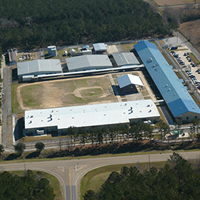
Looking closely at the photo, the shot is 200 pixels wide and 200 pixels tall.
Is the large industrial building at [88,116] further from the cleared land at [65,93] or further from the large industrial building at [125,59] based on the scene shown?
the large industrial building at [125,59]

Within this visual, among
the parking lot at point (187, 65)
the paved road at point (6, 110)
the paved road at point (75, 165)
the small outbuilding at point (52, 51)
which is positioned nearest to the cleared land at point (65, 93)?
the paved road at point (6, 110)

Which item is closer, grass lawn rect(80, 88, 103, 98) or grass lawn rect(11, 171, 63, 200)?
grass lawn rect(11, 171, 63, 200)

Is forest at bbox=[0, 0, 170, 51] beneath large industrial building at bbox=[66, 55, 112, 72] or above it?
above

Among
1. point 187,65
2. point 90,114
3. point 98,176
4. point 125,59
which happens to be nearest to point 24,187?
point 98,176

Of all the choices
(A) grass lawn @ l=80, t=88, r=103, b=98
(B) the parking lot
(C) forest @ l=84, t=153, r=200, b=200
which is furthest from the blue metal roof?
(C) forest @ l=84, t=153, r=200, b=200

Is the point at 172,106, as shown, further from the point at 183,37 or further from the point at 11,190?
the point at 183,37

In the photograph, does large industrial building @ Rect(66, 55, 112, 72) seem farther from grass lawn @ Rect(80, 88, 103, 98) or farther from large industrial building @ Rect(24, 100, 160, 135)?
large industrial building @ Rect(24, 100, 160, 135)
